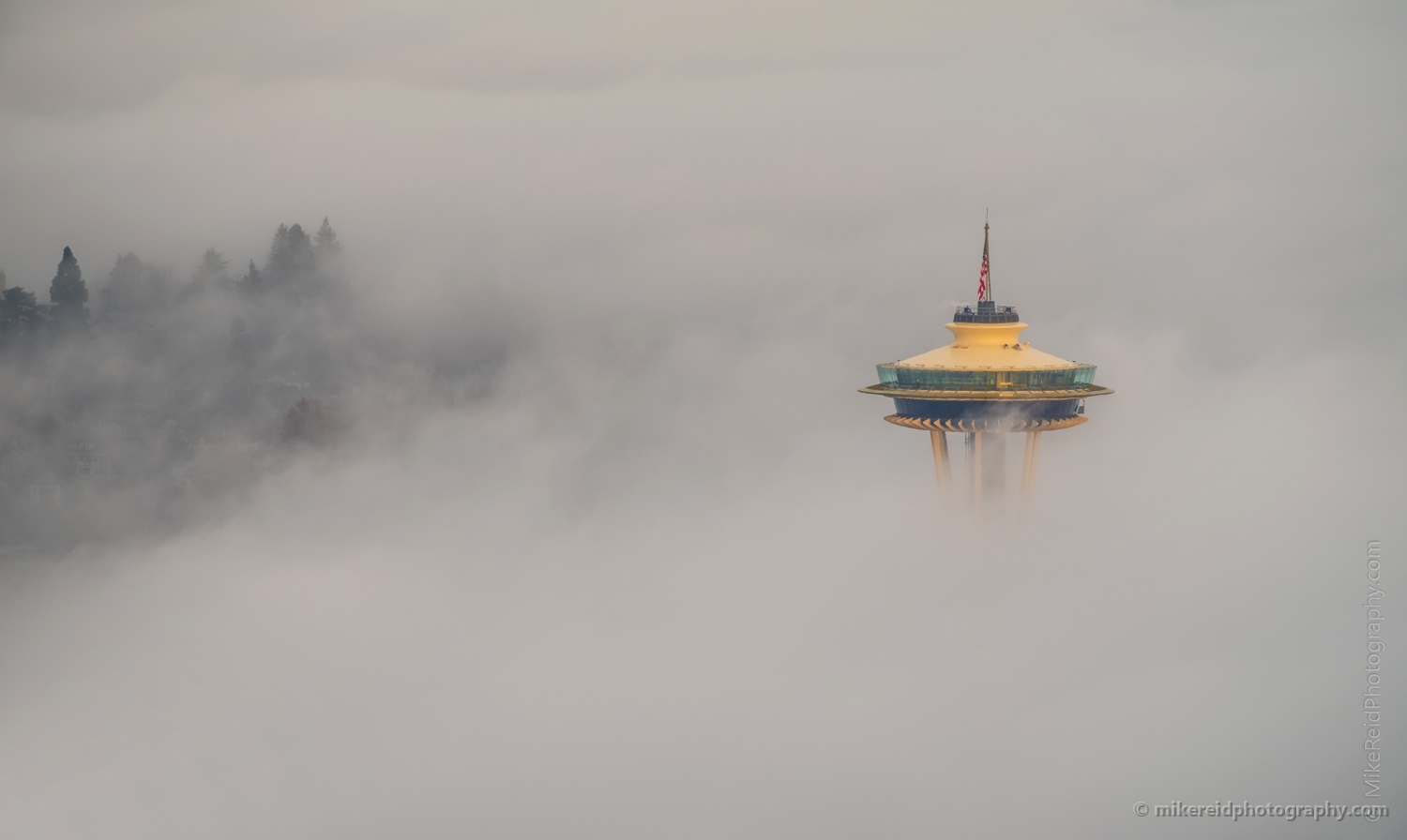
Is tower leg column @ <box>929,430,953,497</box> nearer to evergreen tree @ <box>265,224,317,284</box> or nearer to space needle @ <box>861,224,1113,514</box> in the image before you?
space needle @ <box>861,224,1113,514</box>

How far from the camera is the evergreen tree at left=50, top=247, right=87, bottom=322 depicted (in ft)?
537

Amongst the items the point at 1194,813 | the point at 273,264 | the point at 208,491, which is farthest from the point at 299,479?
the point at 1194,813

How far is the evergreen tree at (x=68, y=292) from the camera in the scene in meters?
164

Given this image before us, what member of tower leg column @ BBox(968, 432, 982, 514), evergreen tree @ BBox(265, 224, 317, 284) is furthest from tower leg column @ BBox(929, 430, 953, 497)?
evergreen tree @ BBox(265, 224, 317, 284)

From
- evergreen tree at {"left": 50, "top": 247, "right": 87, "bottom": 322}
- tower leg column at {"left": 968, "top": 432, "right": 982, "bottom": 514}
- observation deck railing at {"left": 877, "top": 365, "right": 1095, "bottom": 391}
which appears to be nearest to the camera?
observation deck railing at {"left": 877, "top": 365, "right": 1095, "bottom": 391}

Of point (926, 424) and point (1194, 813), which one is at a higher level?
point (926, 424)

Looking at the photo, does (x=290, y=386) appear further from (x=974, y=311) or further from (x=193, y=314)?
(x=974, y=311)

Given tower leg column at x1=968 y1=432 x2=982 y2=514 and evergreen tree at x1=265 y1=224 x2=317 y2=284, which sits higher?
evergreen tree at x1=265 y1=224 x2=317 y2=284

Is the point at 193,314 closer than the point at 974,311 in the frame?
No

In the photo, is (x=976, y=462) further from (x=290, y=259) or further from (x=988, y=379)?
(x=290, y=259)

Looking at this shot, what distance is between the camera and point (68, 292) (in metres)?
165

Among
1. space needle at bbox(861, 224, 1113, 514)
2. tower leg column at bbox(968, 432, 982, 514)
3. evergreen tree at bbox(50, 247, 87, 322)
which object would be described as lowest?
tower leg column at bbox(968, 432, 982, 514)

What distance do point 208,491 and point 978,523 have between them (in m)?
107

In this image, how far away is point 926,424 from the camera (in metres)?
79.8
